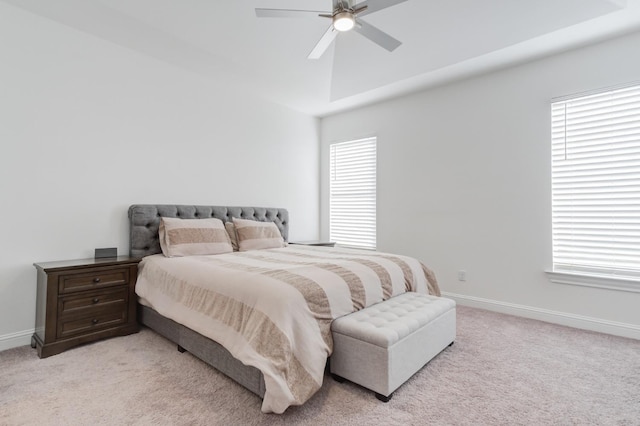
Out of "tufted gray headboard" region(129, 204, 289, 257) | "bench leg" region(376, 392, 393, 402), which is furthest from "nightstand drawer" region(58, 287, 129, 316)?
"bench leg" region(376, 392, 393, 402)

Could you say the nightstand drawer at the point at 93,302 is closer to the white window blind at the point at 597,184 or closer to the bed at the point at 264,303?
the bed at the point at 264,303

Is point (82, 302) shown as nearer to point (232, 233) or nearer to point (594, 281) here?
point (232, 233)

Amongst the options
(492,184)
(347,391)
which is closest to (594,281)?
(492,184)

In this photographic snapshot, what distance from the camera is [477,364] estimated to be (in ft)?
7.61

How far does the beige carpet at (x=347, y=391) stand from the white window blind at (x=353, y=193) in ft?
8.40

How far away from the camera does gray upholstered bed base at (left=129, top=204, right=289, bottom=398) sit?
1.94 m

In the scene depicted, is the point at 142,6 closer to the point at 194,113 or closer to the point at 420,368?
the point at 194,113

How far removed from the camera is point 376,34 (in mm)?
2412

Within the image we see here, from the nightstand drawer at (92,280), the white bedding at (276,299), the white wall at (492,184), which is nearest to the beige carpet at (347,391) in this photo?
the white bedding at (276,299)

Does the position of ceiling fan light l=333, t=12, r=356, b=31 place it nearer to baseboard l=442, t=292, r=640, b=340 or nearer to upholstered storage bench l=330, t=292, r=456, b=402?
upholstered storage bench l=330, t=292, r=456, b=402

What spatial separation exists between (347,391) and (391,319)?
1.73ft

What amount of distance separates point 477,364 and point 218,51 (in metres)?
3.76

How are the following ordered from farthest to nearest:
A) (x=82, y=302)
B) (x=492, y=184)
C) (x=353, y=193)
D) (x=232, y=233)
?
(x=353, y=193) → (x=232, y=233) → (x=492, y=184) → (x=82, y=302)

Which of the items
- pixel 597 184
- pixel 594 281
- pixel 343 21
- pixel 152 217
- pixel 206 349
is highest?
pixel 343 21
